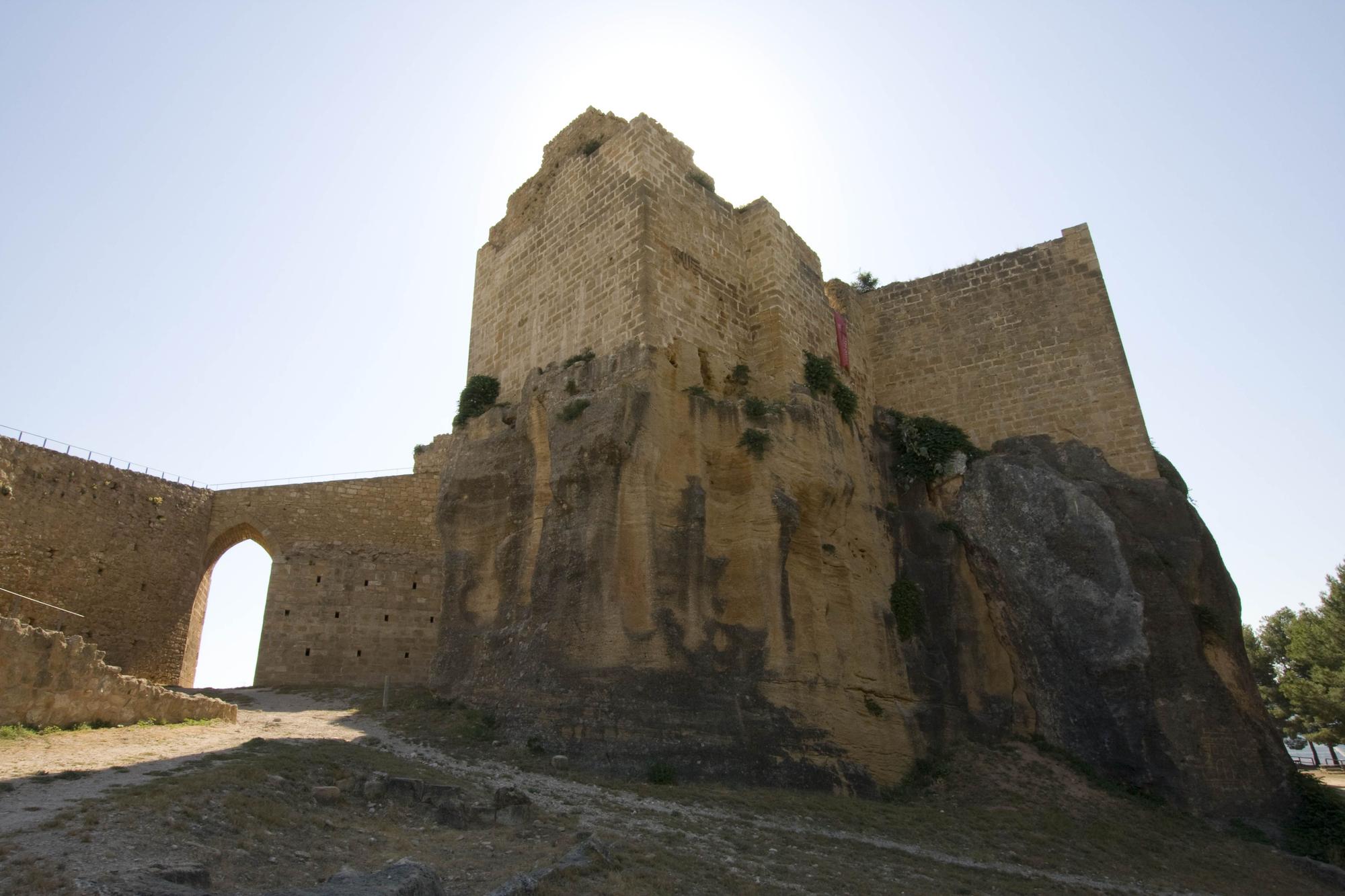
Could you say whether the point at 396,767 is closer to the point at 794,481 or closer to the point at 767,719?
the point at 767,719

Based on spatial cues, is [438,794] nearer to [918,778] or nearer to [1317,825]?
[918,778]

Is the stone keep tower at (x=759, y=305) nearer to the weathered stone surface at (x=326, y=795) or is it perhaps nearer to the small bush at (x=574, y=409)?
the small bush at (x=574, y=409)

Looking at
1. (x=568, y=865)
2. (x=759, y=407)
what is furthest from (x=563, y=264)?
(x=568, y=865)

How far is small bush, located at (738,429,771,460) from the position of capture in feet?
42.0

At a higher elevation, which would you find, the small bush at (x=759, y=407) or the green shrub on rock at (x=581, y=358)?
the green shrub on rock at (x=581, y=358)

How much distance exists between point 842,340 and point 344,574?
11.8 metres

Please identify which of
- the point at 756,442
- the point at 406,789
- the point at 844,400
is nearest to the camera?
the point at 406,789

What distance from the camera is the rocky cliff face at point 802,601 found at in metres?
11.2

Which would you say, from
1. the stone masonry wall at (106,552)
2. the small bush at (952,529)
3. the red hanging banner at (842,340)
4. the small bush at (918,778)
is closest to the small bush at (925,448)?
the small bush at (952,529)

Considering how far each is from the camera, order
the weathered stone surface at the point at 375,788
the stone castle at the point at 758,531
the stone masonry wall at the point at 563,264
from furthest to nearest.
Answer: the stone masonry wall at the point at 563,264
the stone castle at the point at 758,531
the weathered stone surface at the point at 375,788

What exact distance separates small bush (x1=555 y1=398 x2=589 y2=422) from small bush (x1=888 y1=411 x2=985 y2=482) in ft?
21.0

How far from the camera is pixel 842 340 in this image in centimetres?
1686

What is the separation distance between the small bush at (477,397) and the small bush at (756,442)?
4.81m

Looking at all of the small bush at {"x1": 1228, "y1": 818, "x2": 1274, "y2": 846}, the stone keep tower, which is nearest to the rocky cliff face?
the small bush at {"x1": 1228, "y1": 818, "x2": 1274, "y2": 846}
